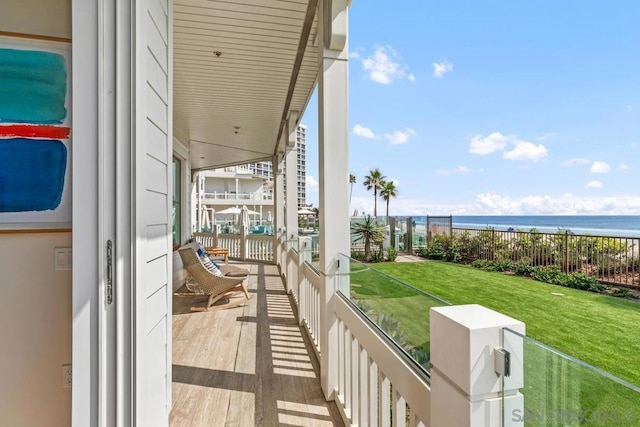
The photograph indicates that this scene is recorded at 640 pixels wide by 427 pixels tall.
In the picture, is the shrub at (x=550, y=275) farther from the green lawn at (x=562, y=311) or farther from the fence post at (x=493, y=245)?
the fence post at (x=493, y=245)

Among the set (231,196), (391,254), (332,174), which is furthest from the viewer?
(231,196)

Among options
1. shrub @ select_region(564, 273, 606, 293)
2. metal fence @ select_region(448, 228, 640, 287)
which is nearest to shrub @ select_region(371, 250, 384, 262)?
metal fence @ select_region(448, 228, 640, 287)

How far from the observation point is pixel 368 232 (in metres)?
10.0

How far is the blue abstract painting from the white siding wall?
1.18ft

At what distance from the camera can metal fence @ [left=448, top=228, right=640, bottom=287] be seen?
6039 millimetres

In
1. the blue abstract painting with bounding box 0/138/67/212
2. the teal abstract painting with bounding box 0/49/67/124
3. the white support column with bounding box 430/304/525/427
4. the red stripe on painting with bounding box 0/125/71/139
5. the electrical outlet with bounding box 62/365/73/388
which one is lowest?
the electrical outlet with bounding box 62/365/73/388

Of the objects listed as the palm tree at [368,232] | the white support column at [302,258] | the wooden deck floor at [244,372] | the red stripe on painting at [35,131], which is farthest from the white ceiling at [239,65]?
the palm tree at [368,232]

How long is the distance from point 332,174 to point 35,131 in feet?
5.16

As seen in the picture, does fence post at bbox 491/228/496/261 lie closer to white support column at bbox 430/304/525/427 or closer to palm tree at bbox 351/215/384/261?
palm tree at bbox 351/215/384/261

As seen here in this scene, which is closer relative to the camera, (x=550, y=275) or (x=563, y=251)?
(x=550, y=275)

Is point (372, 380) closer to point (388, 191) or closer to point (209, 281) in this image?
point (209, 281)

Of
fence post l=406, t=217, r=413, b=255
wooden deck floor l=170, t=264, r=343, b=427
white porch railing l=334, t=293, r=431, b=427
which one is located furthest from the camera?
fence post l=406, t=217, r=413, b=255

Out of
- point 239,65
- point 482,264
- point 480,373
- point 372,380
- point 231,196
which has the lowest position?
point 482,264

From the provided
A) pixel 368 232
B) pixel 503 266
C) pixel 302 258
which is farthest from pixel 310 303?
pixel 503 266
